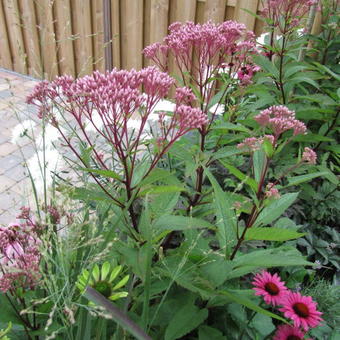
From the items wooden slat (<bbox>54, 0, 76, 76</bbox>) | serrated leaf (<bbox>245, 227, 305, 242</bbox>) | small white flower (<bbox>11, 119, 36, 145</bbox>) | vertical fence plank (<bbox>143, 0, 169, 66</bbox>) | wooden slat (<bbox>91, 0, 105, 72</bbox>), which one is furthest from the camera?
wooden slat (<bbox>54, 0, 76, 76</bbox>)

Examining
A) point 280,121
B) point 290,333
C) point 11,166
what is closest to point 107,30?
point 11,166

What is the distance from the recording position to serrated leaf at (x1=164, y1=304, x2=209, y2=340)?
925 mm

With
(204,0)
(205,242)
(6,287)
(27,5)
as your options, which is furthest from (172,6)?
(6,287)

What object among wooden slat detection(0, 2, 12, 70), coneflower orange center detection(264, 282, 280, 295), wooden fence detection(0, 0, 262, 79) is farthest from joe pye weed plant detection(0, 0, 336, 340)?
wooden slat detection(0, 2, 12, 70)

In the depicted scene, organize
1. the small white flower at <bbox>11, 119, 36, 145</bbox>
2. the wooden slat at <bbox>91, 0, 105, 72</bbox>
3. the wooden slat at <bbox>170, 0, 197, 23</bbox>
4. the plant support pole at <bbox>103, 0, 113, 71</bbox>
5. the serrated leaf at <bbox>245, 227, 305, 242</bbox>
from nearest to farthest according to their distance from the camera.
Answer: the serrated leaf at <bbox>245, 227, 305, 242</bbox>
the small white flower at <bbox>11, 119, 36, 145</bbox>
the wooden slat at <bbox>170, 0, 197, 23</bbox>
the plant support pole at <bbox>103, 0, 113, 71</bbox>
the wooden slat at <bbox>91, 0, 105, 72</bbox>

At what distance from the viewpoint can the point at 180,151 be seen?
3.99 feet

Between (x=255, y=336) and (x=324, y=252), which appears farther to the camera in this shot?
(x=324, y=252)

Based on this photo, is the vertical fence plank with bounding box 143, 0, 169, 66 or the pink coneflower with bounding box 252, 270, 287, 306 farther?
the vertical fence plank with bounding box 143, 0, 169, 66

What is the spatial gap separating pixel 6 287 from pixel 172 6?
3.62 m

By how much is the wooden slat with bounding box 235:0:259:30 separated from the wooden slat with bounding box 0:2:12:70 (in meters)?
3.51

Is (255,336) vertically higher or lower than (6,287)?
lower

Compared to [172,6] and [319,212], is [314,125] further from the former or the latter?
[172,6]

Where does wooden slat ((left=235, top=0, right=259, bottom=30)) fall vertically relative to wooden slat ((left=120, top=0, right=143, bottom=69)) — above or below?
above

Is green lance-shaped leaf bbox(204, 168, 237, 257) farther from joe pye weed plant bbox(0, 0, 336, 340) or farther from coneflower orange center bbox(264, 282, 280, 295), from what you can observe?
coneflower orange center bbox(264, 282, 280, 295)
